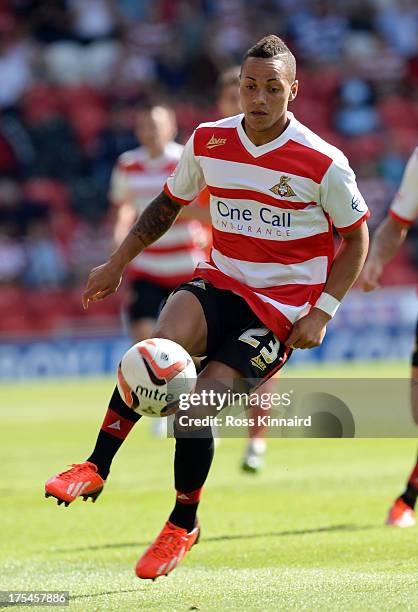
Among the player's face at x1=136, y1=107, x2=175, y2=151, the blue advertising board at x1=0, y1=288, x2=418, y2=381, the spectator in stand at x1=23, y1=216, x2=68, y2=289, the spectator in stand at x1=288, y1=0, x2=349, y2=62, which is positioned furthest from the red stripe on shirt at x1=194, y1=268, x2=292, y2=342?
the spectator in stand at x1=288, y1=0, x2=349, y2=62

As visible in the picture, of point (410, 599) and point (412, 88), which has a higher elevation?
point (410, 599)

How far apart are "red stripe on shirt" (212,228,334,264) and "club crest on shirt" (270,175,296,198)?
235mm

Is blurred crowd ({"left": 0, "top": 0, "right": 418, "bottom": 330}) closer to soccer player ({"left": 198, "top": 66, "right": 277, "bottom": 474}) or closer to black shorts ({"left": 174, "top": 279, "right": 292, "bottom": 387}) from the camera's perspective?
soccer player ({"left": 198, "top": 66, "right": 277, "bottom": 474})

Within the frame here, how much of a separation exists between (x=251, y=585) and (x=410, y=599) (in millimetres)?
859

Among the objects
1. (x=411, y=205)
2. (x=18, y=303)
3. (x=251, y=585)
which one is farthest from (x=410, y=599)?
(x=18, y=303)

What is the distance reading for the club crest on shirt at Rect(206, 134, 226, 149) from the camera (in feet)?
19.9

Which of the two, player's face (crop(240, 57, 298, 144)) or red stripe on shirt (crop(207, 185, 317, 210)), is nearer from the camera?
player's face (crop(240, 57, 298, 144))

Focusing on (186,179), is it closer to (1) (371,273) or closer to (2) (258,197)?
(2) (258,197)

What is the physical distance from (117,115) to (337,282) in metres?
17.3

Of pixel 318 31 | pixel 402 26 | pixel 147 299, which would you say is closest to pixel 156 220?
pixel 147 299

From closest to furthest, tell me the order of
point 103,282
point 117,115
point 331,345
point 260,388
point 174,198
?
point 103,282 → point 174,198 → point 260,388 → point 331,345 → point 117,115

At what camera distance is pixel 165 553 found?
5.75m

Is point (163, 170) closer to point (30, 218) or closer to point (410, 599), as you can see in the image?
point (410, 599)

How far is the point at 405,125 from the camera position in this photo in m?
25.0
